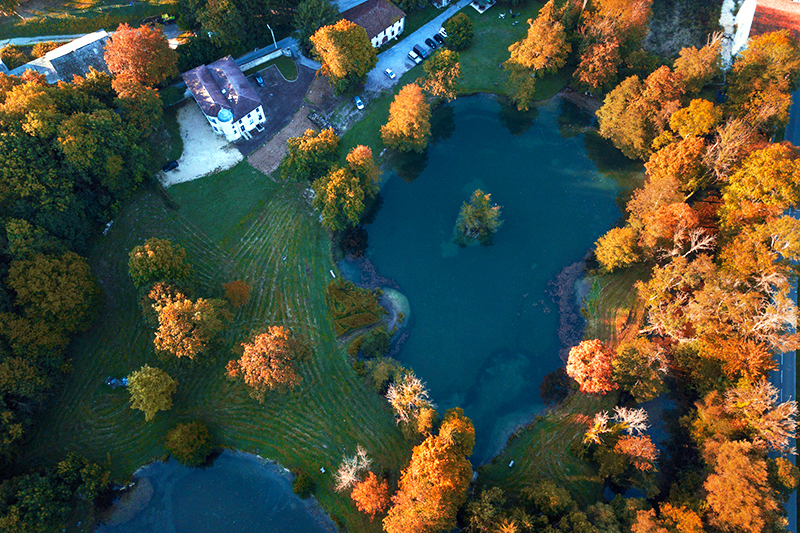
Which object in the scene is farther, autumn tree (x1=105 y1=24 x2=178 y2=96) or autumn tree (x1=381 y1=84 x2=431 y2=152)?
autumn tree (x1=381 y1=84 x2=431 y2=152)

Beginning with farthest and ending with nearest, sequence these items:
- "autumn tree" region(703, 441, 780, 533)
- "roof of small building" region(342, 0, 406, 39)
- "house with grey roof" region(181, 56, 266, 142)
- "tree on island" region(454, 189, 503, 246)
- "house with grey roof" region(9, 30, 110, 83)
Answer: "roof of small building" region(342, 0, 406, 39) → "house with grey roof" region(181, 56, 266, 142) → "house with grey roof" region(9, 30, 110, 83) → "tree on island" region(454, 189, 503, 246) → "autumn tree" region(703, 441, 780, 533)

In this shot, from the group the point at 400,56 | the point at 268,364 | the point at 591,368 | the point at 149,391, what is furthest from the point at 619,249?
the point at 149,391

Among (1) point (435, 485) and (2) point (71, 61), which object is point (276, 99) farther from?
(1) point (435, 485)

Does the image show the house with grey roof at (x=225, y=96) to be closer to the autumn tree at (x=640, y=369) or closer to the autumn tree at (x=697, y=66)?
the autumn tree at (x=640, y=369)

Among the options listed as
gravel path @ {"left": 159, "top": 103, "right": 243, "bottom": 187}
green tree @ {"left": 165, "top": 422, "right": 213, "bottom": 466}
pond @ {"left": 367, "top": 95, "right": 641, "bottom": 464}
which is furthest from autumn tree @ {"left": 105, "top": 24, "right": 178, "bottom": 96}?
green tree @ {"left": 165, "top": 422, "right": 213, "bottom": 466}

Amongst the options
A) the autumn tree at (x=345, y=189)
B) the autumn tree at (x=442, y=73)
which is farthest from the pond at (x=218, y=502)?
the autumn tree at (x=442, y=73)

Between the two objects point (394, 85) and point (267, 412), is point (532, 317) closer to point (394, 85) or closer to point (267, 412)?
point (267, 412)

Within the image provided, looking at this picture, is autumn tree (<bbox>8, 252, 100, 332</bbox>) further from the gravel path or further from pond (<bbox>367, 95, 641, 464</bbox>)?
pond (<bbox>367, 95, 641, 464</bbox>)
